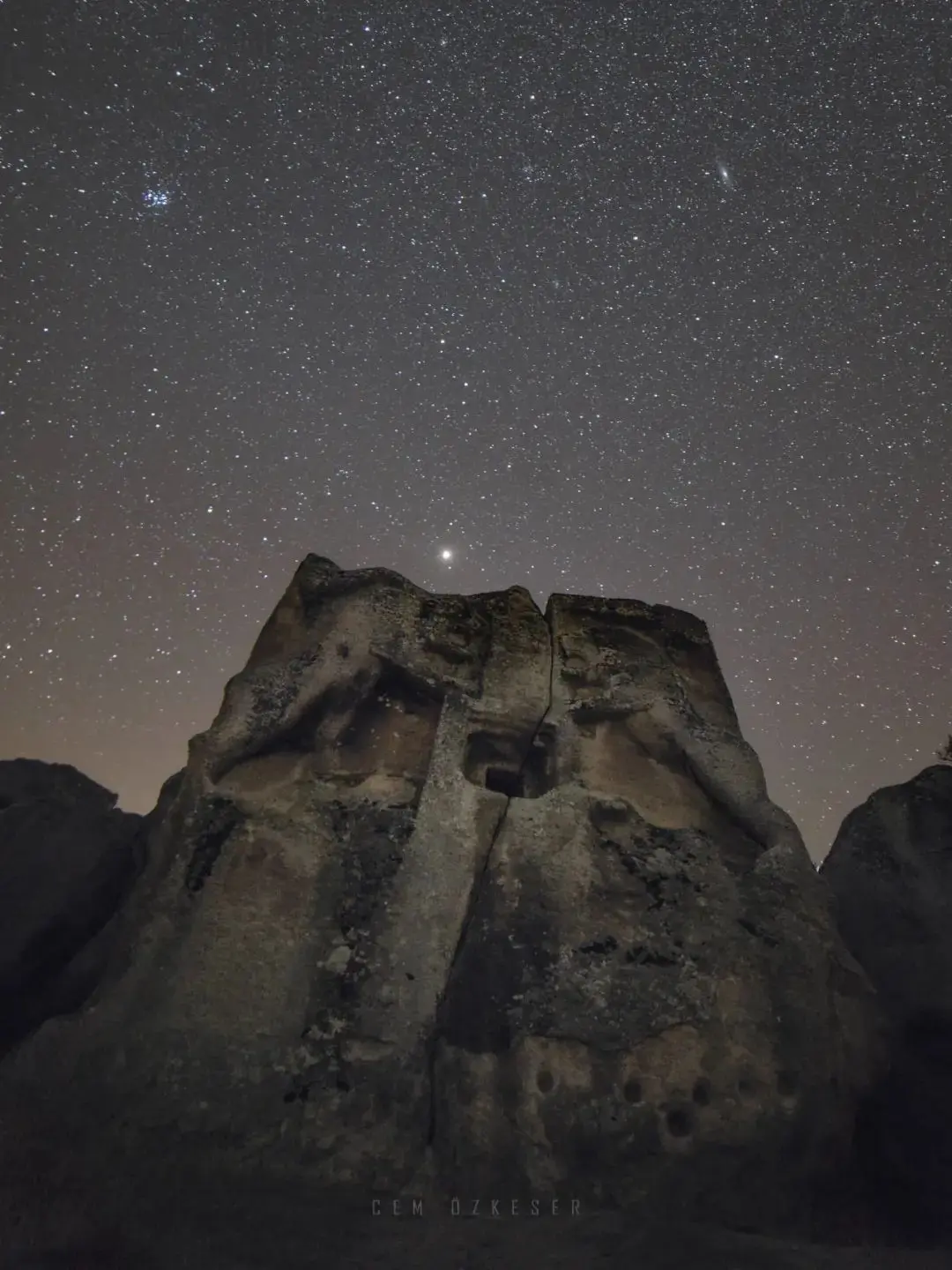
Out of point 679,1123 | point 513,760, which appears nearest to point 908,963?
point 679,1123

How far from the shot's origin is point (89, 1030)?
6.98 metres

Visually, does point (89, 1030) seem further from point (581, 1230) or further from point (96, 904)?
point (581, 1230)

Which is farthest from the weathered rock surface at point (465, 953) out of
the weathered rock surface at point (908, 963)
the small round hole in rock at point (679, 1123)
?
the weathered rock surface at point (908, 963)

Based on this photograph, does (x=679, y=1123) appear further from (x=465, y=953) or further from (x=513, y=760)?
(x=513, y=760)

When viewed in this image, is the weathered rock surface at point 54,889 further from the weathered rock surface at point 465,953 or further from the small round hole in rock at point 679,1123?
the small round hole in rock at point 679,1123

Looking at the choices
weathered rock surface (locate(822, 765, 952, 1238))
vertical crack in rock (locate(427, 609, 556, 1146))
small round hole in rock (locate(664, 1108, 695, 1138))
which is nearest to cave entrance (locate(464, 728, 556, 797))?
vertical crack in rock (locate(427, 609, 556, 1146))

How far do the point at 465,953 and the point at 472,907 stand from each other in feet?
1.66

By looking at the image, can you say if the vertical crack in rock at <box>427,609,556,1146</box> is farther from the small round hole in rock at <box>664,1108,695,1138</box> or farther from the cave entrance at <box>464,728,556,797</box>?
the small round hole in rock at <box>664,1108,695,1138</box>

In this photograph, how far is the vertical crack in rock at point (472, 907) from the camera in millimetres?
7098

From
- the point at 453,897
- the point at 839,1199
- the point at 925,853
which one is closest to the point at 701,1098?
the point at 839,1199

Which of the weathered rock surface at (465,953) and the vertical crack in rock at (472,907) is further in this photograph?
the vertical crack in rock at (472,907)

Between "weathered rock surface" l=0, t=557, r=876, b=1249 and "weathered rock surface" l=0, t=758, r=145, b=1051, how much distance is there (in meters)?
0.97

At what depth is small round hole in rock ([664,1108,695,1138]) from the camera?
6.84 m

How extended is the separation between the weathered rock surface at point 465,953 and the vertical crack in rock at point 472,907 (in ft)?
0.15
